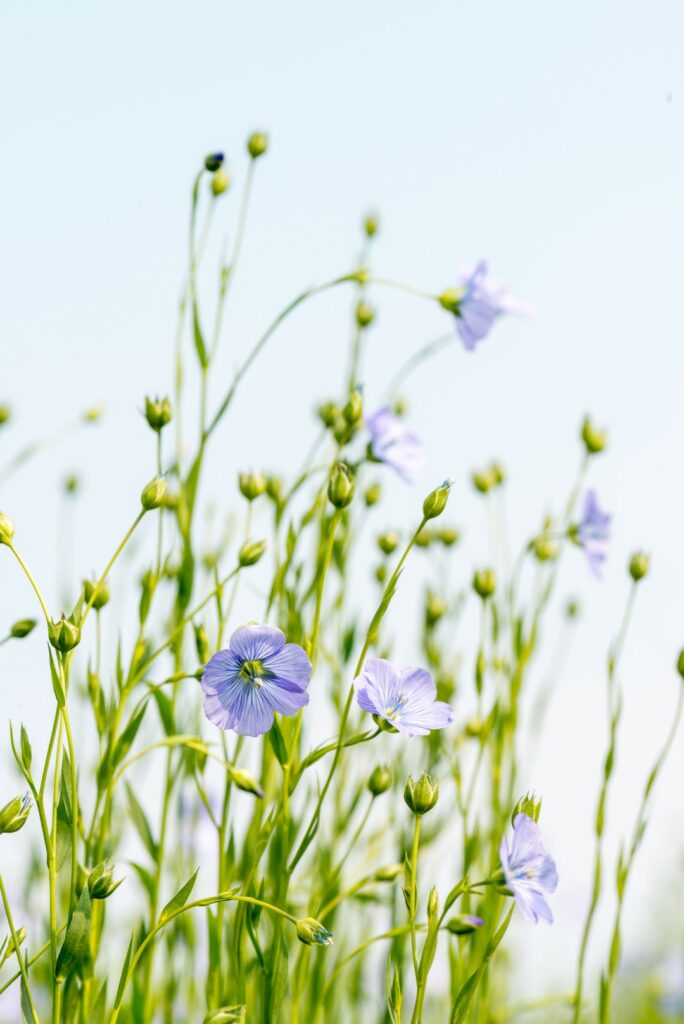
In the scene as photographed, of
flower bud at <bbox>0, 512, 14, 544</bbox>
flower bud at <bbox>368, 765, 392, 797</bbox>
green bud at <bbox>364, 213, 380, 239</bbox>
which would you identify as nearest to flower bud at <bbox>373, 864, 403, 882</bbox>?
flower bud at <bbox>368, 765, 392, 797</bbox>

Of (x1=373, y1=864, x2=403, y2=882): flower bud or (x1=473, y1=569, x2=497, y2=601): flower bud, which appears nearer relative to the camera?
(x1=373, y1=864, x2=403, y2=882): flower bud

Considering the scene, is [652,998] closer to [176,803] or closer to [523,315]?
[176,803]

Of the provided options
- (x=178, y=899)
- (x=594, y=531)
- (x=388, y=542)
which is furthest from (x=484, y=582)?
(x=178, y=899)

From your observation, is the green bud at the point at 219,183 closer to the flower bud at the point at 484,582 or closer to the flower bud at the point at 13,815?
the flower bud at the point at 484,582

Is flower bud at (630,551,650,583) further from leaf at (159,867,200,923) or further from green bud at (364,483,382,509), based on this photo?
leaf at (159,867,200,923)

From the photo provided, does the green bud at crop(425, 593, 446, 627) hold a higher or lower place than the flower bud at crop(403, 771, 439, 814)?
higher

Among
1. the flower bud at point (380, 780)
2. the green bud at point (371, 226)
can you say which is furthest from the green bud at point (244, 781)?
the green bud at point (371, 226)

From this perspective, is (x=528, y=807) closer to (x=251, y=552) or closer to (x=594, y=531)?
(x=251, y=552)

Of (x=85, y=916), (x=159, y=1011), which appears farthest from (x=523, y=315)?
(x=159, y=1011)
